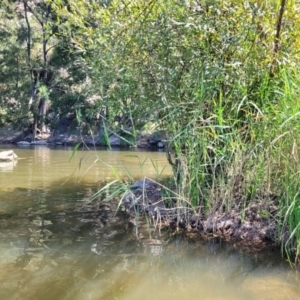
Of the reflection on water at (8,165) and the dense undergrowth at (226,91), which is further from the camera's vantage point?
the reflection on water at (8,165)

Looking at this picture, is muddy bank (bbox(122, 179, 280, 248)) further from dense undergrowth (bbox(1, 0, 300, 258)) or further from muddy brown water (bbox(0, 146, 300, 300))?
muddy brown water (bbox(0, 146, 300, 300))

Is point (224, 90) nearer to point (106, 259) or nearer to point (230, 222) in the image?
point (230, 222)

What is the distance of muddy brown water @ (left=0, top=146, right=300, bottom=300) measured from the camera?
127 inches

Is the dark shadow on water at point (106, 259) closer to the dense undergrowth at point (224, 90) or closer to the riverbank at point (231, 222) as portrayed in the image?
the riverbank at point (231, 222)

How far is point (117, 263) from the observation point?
3.82 m

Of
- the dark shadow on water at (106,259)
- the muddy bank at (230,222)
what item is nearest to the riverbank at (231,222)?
the muddy bank at (230,222)

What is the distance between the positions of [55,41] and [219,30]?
23913 millimetres

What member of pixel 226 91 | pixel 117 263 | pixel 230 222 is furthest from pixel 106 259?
pixel 226 91

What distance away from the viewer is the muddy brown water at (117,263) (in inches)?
127

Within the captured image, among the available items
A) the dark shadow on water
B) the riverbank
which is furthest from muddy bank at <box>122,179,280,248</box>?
the dark shadow on water

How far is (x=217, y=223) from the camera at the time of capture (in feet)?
15.6

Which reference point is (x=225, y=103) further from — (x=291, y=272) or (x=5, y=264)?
(x=5, y=264)

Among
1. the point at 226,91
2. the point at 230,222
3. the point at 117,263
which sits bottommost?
the point at 117,263

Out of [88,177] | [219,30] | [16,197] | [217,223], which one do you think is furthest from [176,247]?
[88,177]
